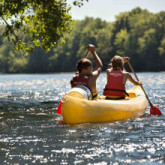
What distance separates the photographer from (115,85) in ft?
28.3

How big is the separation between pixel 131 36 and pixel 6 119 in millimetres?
53202

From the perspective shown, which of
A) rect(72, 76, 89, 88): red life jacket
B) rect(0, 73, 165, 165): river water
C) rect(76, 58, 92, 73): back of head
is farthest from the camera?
rect(72, 76, 89, 88): red life jacket

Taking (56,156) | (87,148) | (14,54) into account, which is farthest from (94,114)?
(14,54)

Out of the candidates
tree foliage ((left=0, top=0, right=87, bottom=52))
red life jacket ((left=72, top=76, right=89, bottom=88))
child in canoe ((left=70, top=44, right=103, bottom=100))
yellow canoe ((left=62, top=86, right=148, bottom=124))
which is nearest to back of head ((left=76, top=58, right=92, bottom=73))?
child in canoe ((left=70, top=44, right=103, bottom=100))

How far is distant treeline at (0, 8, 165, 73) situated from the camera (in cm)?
5612

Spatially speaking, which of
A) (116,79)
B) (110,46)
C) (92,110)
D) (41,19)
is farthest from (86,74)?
(110,46)

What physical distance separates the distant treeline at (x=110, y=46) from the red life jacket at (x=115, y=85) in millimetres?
46360

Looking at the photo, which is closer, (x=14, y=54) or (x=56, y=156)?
(x=56, y=156)

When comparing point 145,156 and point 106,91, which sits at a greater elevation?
point 106,91

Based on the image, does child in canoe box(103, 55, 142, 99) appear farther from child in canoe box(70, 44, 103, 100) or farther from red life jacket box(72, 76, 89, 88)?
red life jacket box(72, 76, 89, 88)

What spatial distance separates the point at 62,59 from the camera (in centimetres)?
7300

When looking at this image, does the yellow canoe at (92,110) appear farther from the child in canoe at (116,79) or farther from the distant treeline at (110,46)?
the distant treeline at (110,46)

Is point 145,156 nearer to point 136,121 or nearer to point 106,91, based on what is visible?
point 136,121

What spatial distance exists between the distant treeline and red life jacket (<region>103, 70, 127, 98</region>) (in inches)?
1825
